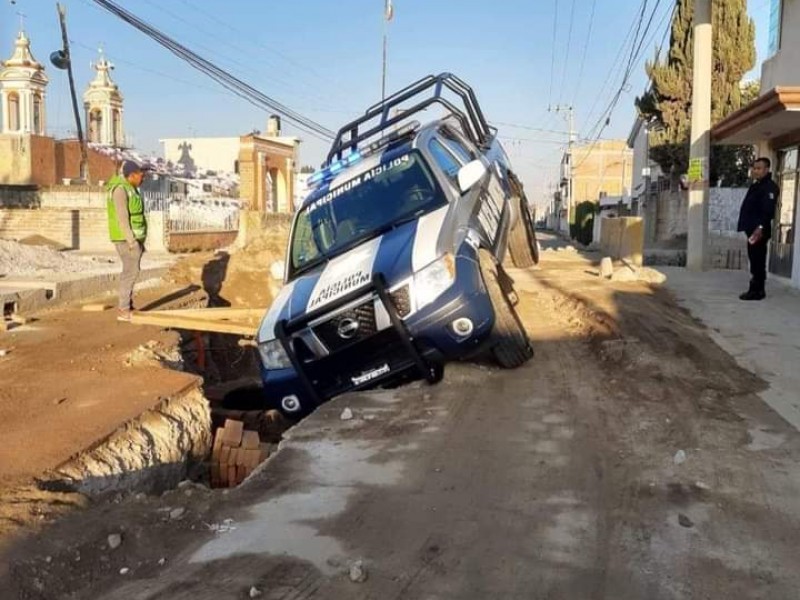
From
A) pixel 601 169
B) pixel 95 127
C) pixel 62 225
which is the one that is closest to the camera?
pixel 62 225

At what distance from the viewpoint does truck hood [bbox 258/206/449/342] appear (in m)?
6.40

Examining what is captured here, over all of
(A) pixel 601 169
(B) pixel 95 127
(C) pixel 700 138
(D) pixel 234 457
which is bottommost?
(D) pixel 234 457

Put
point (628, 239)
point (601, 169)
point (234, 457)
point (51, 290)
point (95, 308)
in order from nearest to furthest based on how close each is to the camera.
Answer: point (234, 457), point (95, 308), point (51, 290), point (628, 239), point (601, 169)

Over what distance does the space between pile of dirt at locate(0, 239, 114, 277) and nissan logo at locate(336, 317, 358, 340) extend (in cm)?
967

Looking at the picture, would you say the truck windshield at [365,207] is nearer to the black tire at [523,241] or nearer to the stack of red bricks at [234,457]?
the stack of red bricks at [234,457]

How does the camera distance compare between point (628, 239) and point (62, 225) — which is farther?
point (62, 225)

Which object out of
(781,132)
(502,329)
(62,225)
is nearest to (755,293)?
(781,132)

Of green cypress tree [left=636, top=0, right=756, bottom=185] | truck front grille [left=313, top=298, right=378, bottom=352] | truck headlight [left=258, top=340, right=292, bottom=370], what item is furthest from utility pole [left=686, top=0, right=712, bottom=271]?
truck headlight [left=258, top=340, right=292, bottom=370]

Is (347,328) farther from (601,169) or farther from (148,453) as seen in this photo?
(601,169)

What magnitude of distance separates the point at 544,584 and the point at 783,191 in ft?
41.8

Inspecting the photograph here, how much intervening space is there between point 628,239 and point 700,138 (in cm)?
247

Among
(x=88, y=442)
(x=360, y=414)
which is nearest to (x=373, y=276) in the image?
(x=360, y=414)

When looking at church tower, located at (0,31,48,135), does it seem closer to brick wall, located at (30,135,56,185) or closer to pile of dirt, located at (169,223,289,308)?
brick wall, located at (30,135,56,185)

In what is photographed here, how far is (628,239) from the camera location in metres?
16.3
